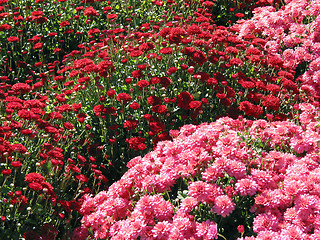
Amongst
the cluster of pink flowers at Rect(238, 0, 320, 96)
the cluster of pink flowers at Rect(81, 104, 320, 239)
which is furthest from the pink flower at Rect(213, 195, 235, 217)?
the cluster of pink flowers at Rect(238, 0, 320, 96)

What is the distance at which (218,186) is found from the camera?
11.2 feet

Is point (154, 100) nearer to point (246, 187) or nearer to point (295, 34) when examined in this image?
point (246, 187)

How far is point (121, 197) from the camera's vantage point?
3840 millimetres

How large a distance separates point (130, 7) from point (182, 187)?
15.9 feet

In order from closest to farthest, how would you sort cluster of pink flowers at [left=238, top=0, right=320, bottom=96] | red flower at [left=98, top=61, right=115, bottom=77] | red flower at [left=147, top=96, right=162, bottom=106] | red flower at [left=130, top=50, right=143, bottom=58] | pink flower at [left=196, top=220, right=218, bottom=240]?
pink flower at [left=196, top=220, right=218, bottom=240], red flower at [left=147, top=96, right=162, bottom=106], red flower at [left=98, top=61, right=115, bottom=77], red flower at [left=130, top=50, right=143, bottom=58], cluster of pink flowers at [left=238, top=0, right=320, bottom=96]

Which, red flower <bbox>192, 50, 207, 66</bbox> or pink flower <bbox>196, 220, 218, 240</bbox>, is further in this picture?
red flower <bbox>192, 50, 207, 66</bbox>

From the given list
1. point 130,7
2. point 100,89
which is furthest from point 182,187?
point 130,7

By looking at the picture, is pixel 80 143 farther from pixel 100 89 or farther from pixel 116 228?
pixel 116 228

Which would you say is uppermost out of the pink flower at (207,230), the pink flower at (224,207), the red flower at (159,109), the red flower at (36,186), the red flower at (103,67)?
the red flower at (103,67)

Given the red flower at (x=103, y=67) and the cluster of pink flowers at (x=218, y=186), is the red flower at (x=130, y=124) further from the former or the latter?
the red flower at (x=103, y=67)

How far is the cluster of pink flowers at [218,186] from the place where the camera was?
311 centimetres

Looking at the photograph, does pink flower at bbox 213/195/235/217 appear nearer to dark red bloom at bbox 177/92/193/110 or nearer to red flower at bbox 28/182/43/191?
red flower at bbox 28/182/43/191

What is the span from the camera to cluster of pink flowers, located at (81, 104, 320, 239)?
3109mm

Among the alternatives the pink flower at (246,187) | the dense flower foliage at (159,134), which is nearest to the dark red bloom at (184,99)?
the dense flower foliage at (159,134)
